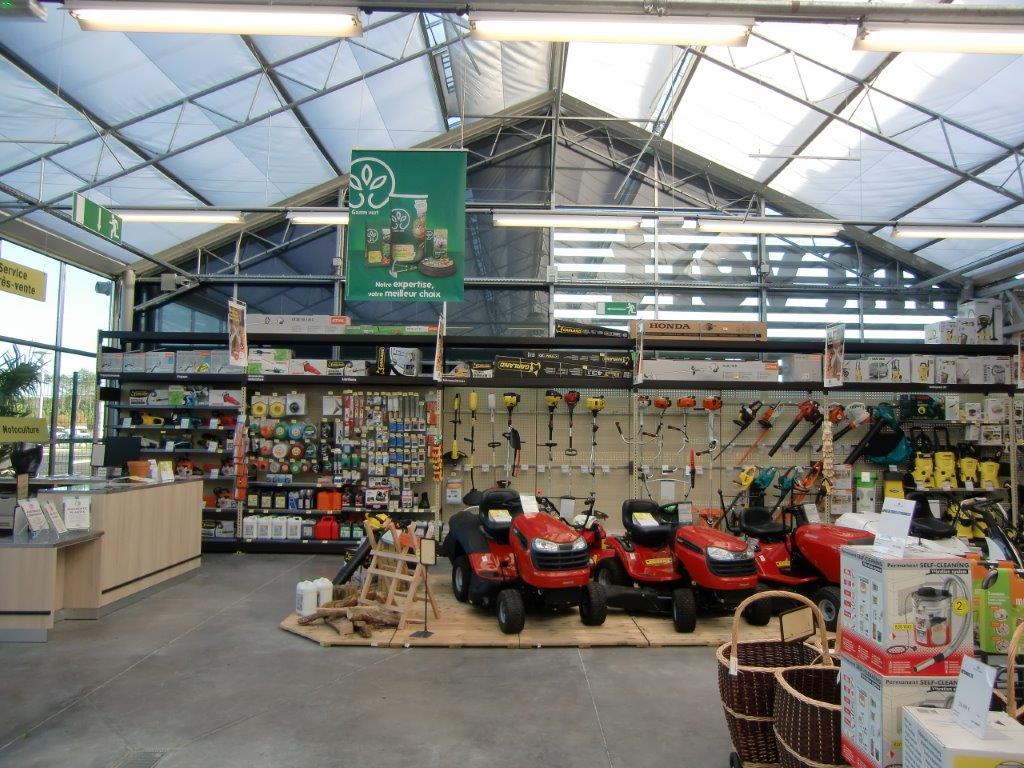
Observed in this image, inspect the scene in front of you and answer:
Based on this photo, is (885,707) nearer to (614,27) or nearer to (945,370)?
(614,27)

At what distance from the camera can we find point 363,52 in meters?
8.34

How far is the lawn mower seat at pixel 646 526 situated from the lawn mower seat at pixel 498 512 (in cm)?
99

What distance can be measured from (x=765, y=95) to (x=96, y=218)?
8.24 m

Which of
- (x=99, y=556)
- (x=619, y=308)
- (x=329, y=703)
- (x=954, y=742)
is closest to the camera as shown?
(x=954, y=742)

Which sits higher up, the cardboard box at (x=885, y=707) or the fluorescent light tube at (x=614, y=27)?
the fluorescent light tube at (x=614, y=27)

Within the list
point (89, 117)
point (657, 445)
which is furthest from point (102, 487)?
point (657, 445)

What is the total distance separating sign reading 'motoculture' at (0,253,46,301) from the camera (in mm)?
5902

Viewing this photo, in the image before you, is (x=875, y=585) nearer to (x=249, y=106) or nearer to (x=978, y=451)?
(x=978, y=451)

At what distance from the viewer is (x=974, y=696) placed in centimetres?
193

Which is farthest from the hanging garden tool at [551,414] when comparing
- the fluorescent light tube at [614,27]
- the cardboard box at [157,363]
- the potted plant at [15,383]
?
the potted plant at [15,383]

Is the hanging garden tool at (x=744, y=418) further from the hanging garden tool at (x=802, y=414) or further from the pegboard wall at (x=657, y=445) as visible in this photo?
the hanging garden tool at (x=802, y=414)

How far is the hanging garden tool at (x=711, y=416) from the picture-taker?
26.7 feet

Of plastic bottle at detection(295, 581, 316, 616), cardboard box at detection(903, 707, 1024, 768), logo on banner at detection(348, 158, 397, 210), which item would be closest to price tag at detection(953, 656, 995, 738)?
cardboard box at detection(903, 707, 1024, 768)

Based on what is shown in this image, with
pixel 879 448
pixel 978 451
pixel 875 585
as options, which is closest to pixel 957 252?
pixel 978 451
